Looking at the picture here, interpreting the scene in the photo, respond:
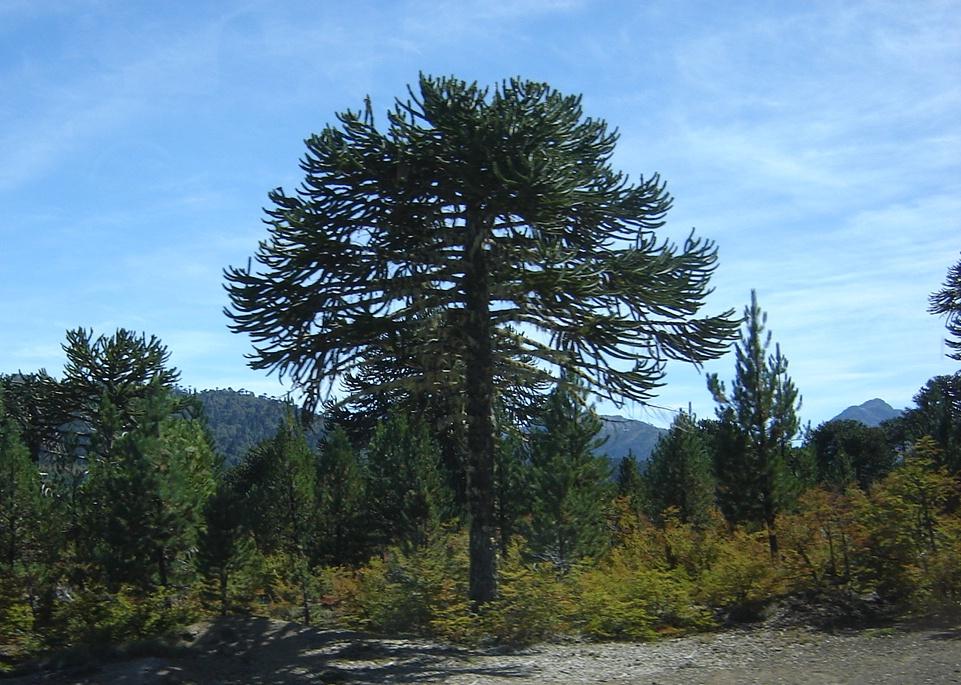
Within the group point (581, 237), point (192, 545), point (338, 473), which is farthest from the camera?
point (338, 473)

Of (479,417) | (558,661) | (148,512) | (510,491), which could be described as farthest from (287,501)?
(558,661)

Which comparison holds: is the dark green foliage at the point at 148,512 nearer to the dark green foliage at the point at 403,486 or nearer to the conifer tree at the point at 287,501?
the conifer tree at the point at 287,501

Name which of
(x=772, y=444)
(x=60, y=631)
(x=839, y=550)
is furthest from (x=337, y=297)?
(x=772, y=444)

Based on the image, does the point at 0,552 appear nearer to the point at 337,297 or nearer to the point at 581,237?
the point at 337,297

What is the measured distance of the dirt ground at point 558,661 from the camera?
9.93 m

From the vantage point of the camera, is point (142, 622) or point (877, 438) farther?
point (877, 438)

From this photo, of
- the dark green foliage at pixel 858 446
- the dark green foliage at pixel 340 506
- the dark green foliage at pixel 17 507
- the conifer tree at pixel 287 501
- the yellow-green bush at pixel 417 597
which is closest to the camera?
the yellow-green bush at pixel 417 597

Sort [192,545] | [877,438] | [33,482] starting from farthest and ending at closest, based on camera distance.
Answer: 1. [877,438]
2. [33,482]
3. [192,545]

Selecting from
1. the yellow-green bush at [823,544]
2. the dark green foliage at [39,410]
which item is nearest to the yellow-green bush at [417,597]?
the yellow-green bush at [823,544]

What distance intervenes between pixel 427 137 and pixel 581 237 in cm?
350

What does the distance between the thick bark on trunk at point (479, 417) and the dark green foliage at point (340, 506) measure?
17.2 m

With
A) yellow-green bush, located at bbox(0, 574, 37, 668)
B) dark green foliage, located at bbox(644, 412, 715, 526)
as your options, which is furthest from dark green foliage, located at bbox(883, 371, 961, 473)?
yellow-green bush, located at bbox(0, 574, 37, 668)

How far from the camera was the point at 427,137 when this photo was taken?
46.4 ft

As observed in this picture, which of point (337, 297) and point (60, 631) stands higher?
point (337, 297)
